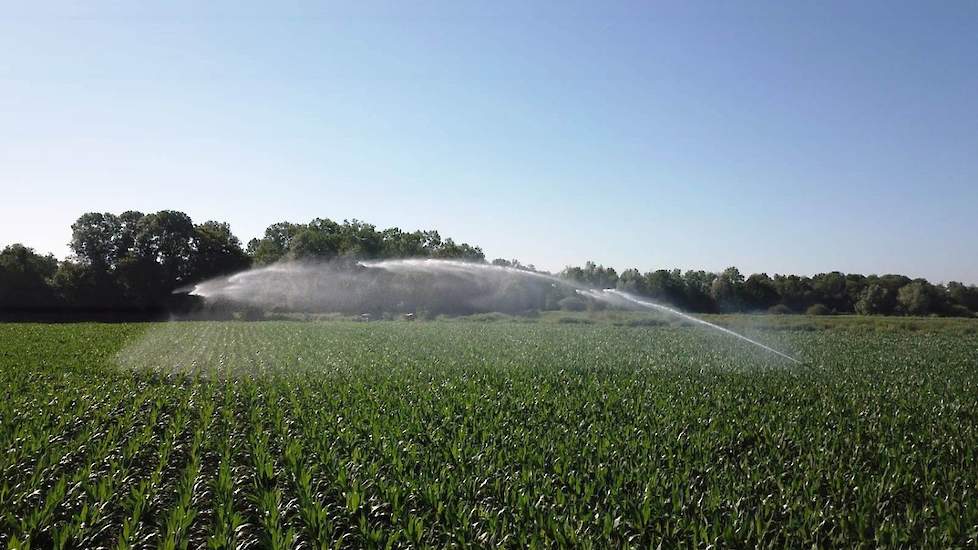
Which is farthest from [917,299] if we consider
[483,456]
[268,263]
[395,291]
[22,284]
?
[22,284]

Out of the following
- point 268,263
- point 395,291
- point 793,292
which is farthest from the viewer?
point 793,292

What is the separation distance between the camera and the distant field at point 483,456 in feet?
22.7

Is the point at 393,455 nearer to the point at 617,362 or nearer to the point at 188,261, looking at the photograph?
the point at 617,362

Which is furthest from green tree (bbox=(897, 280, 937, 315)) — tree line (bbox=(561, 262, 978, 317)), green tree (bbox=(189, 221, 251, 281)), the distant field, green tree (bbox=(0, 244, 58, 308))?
green tree (bbox=(0, 244, 58, 308))

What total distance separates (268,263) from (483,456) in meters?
82.1

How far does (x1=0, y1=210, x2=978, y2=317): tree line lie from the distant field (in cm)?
3455

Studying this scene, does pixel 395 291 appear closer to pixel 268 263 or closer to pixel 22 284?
pixel 268 263

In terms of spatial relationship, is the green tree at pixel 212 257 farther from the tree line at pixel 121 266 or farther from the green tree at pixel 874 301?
the green tree at pixel 874 301

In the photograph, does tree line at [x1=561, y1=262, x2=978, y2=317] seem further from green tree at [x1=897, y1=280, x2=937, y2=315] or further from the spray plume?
the spray plume

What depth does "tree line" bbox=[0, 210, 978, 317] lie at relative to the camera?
2411 inches

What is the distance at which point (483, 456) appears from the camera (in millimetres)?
9422

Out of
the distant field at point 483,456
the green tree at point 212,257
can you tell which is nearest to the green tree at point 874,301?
the distant field at point 483,456

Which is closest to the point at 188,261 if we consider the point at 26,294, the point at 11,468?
the point at 26,294

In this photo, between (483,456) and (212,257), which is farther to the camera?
(212,257)
